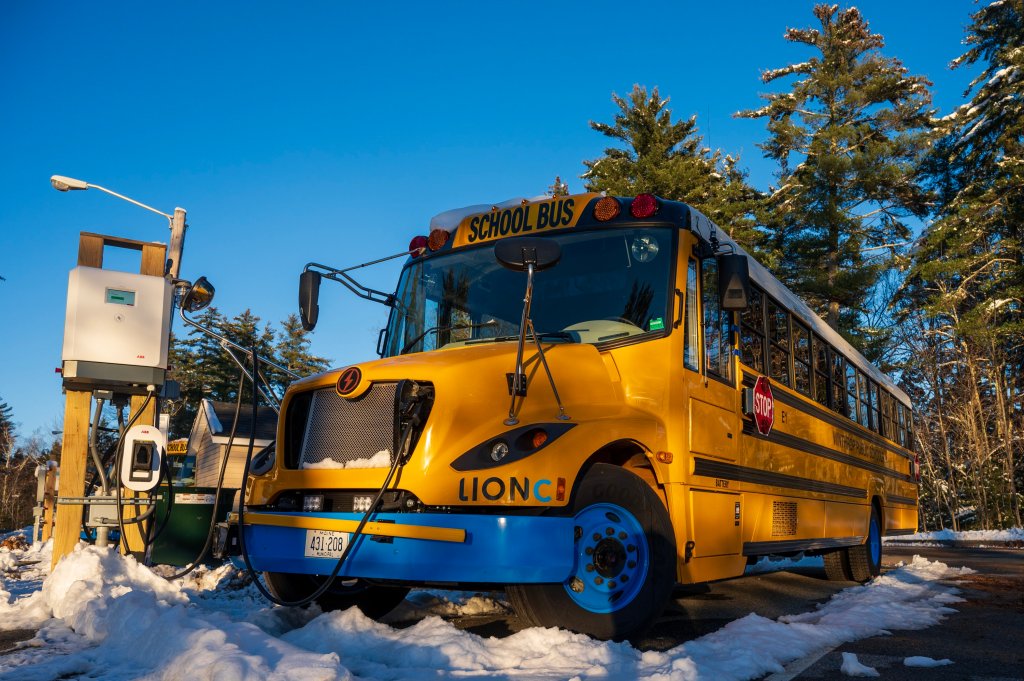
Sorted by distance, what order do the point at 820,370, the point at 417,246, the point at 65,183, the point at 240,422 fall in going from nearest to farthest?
the point at 417,246
the point at 820,370
the point at 65,183
the point at 240,422

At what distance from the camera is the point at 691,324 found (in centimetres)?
586

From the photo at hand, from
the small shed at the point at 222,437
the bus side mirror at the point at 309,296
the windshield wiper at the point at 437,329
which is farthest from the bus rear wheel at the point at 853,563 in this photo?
the small shed at the point at 222,437

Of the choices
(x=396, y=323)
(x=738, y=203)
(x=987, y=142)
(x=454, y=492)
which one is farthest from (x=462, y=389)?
(x=738, y=203)

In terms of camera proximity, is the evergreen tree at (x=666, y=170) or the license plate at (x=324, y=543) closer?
the license plate at (x=324, y=543)

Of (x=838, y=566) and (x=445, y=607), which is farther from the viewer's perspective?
(x=838, y=566)

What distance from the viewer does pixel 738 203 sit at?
3256 cm

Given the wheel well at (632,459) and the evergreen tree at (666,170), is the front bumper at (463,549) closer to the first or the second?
the wheel well at (632,459)

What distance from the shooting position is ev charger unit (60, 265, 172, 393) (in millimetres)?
6707

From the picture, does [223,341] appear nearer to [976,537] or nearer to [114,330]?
[114,330]

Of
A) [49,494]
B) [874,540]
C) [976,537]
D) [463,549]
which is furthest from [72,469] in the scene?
[976,537]

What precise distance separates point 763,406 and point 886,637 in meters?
2.02

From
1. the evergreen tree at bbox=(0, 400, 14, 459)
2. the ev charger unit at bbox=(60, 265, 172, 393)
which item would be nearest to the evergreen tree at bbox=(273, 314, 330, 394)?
the evergreen tree at bbox=(0, 400, 14, 459)

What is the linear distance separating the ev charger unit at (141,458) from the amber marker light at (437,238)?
2555mm

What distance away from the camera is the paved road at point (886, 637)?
14.6 feet
